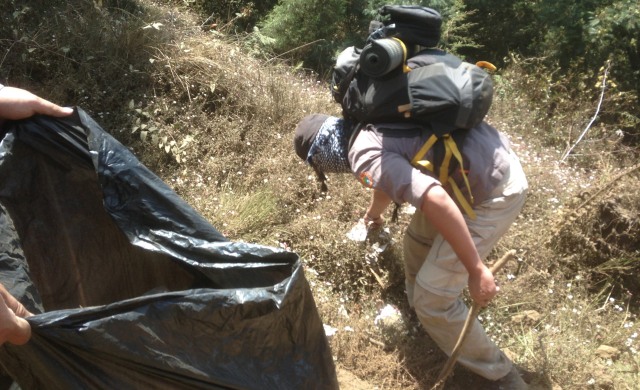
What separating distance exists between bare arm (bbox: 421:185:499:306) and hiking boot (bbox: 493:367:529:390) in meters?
0.65

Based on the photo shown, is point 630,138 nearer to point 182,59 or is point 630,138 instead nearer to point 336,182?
point 336,182

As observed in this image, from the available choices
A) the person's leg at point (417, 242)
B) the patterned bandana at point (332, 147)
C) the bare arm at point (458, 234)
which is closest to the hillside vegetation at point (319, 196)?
the person's leg at point (417, 242)

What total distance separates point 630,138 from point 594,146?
3.93ft

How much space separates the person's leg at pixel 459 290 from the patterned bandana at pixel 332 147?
0.50 meters

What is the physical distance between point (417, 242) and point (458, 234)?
662 mm

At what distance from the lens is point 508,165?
258 centimetres

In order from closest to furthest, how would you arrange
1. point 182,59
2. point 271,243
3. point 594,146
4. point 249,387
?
point 249,387 → point 271,243 → point 182,59 → point 594,146

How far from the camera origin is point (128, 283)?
236 cm

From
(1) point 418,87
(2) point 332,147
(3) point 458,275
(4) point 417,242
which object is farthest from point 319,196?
(1) point 418,87

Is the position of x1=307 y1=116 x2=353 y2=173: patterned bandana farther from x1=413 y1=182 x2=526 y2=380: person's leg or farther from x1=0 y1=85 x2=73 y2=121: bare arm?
x1=0 y1=85 x2=73 y2=121: bare arm

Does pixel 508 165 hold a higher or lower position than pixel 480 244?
higher

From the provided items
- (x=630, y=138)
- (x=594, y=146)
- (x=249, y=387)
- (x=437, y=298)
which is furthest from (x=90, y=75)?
(x=630, y=138)

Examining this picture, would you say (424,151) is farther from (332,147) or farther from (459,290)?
(459,290)

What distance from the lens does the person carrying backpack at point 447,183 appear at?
7.70 ft
